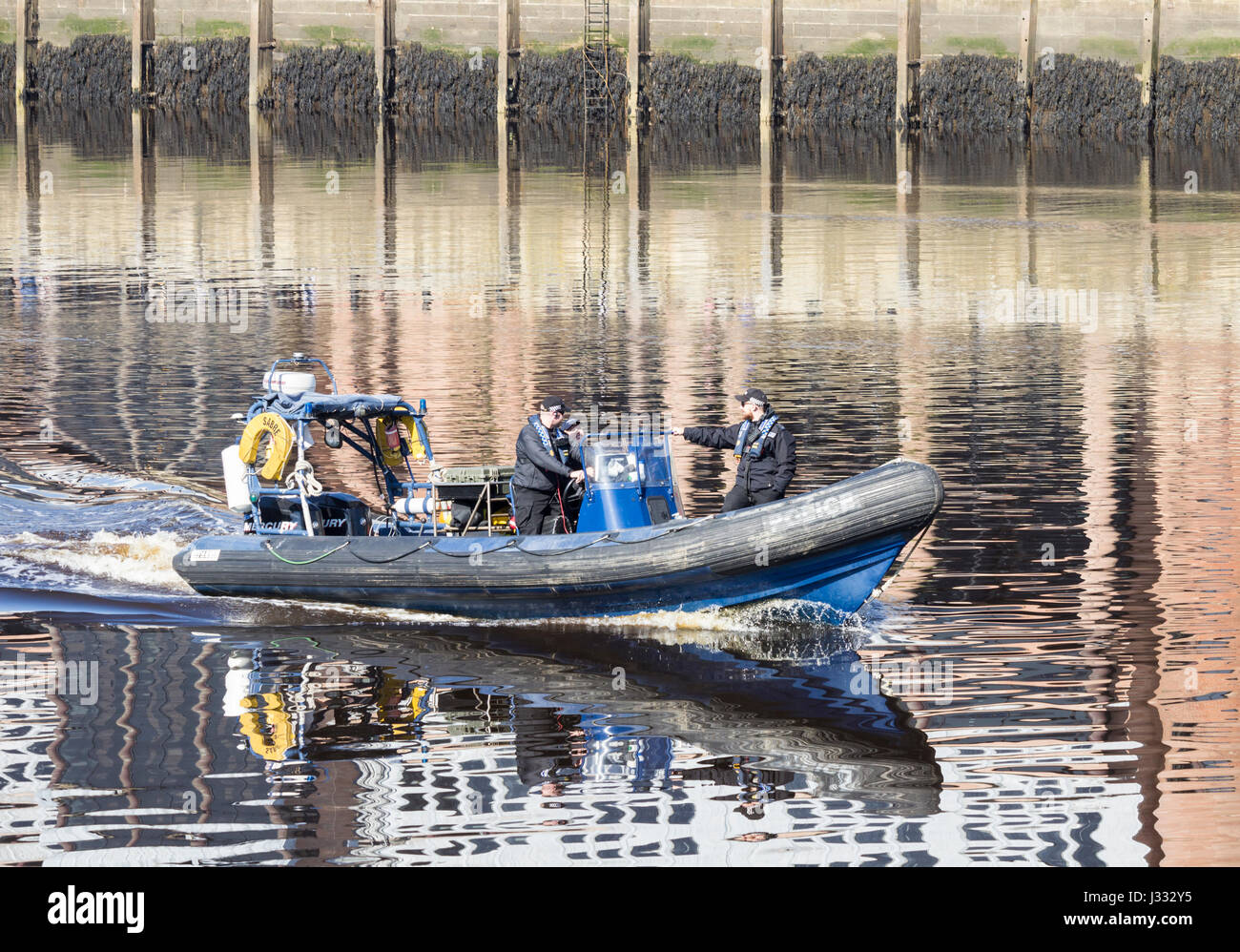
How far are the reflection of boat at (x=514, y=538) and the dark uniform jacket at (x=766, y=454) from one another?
0.36 m

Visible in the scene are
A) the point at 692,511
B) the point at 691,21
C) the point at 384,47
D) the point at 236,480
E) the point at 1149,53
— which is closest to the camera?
the point at 236,480

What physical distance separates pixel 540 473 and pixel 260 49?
3982 centimetres

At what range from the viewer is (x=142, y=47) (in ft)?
177

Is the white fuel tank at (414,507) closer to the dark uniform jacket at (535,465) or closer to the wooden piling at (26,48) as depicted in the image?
the dark uniform jacket at (535,465)

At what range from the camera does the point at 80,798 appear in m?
10.6

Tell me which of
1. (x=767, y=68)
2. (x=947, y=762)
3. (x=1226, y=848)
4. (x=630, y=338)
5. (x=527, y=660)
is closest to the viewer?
(x=1226, y=848)

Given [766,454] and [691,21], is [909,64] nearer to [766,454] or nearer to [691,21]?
[691,21]

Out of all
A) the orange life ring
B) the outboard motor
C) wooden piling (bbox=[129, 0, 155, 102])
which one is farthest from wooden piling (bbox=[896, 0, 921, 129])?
the orange life ring

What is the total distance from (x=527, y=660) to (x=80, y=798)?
387 centimetres

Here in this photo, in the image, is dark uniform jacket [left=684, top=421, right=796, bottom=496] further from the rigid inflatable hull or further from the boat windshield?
the rigid inflatable hull

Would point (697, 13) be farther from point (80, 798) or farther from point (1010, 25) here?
point (80, 798)

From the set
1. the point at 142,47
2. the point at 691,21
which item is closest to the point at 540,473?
the point at 142,47

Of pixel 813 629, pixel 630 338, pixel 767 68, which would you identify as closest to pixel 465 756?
pixel 813 629

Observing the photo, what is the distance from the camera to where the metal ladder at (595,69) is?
57.7 m
